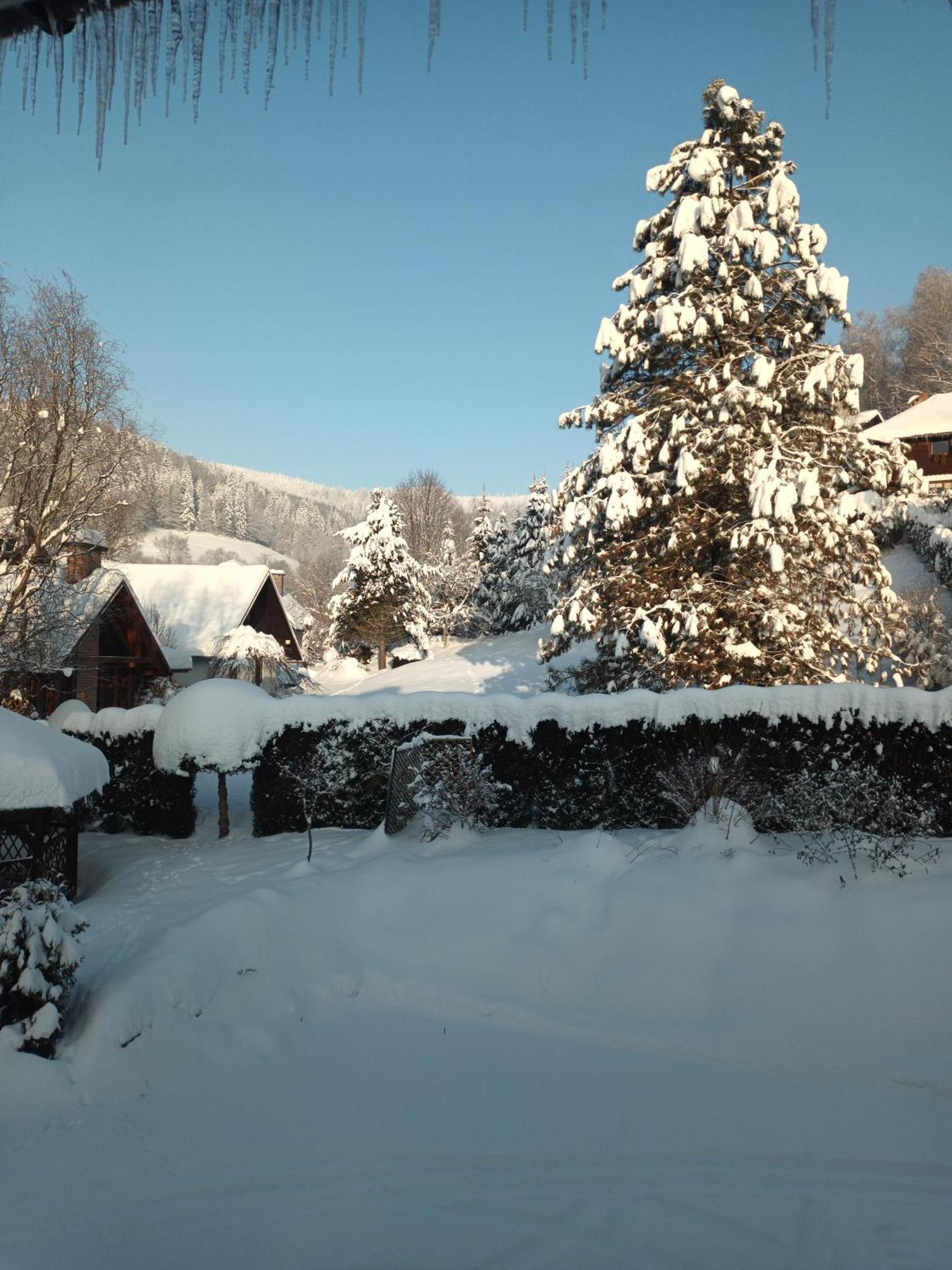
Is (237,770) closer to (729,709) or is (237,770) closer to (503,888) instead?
(503,888)

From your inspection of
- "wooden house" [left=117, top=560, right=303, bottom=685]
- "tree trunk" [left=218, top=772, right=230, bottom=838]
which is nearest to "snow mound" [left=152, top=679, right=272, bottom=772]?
"tree trunk" [left=218, top=772, right=230, bottom=838]

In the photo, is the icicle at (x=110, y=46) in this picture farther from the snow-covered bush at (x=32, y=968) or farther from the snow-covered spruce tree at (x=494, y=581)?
the snow-covered spruce tree at (x=494, y=581)

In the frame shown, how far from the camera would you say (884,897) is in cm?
670

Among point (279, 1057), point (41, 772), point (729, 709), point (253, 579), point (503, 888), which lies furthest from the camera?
point (253, 579)

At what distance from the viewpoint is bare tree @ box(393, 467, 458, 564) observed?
55.5 metres

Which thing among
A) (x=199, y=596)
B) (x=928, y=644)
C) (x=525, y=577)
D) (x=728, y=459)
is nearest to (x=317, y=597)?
(x=525, y=577)

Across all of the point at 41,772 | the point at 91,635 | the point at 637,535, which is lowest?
the point at 41,772

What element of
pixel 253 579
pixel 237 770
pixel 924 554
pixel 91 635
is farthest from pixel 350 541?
pixel 237 770

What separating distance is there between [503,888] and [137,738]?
7.97m

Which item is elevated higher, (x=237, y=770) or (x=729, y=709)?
(x=729, y=709)

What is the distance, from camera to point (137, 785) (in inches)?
511

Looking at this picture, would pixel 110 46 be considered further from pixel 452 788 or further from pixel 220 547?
pixel 220 547

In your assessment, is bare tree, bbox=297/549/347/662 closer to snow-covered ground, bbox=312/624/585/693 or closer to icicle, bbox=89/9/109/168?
snow-covered ground, bbox=312/624/585/693

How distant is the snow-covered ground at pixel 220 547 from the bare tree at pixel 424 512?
49103 mm
